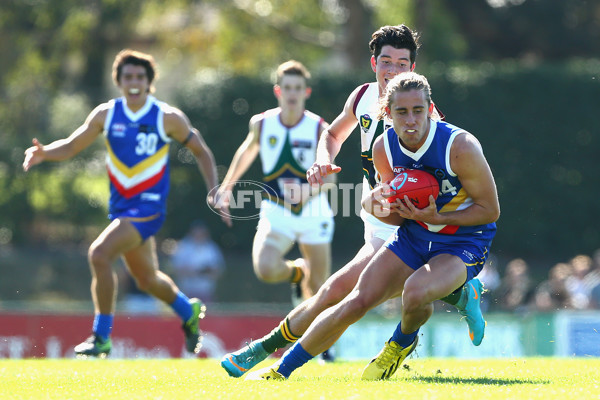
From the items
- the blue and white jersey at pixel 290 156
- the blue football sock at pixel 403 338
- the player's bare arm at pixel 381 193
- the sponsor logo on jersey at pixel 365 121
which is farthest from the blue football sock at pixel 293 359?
the blue and white jersey at pixel 290 156

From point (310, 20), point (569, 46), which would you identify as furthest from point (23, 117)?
point (569, 46)

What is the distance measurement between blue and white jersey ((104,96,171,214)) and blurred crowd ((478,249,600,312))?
22.9ft

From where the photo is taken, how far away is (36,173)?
1817 centimetres

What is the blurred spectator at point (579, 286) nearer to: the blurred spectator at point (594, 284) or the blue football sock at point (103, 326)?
the blurred spectator at point (594, 284)

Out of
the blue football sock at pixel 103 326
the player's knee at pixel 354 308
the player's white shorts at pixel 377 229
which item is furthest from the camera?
the blue football sock at pixel 103 326

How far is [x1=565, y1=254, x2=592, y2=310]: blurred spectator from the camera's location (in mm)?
13961

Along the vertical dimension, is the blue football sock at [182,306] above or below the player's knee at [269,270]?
below

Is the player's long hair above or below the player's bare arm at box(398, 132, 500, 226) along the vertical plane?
above

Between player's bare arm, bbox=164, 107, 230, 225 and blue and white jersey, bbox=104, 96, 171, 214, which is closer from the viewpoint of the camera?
blue and white jersey, bbox=104, 96, 171, 214

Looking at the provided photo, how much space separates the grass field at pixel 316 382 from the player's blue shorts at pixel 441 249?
0.74 metres

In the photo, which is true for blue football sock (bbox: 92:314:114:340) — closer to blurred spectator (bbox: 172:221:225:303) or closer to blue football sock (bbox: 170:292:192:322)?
blue football sock (bbox: 170:292:192:322)

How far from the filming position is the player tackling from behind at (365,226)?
6.14 m

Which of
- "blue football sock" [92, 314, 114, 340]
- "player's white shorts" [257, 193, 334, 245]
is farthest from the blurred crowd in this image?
"blue football sock" [92, 314, 114, 340]

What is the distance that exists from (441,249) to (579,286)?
9031 millimetres
